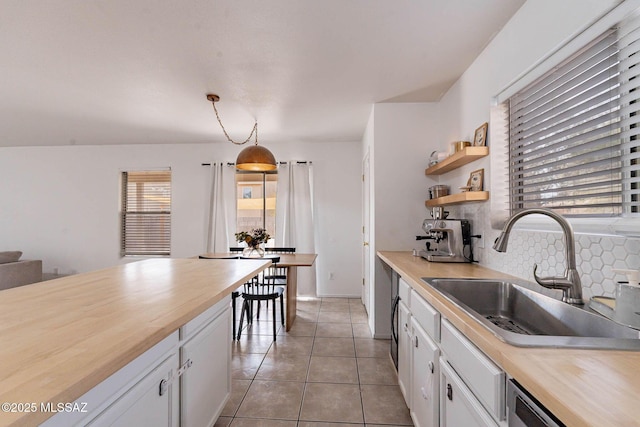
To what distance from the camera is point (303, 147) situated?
4.99 m

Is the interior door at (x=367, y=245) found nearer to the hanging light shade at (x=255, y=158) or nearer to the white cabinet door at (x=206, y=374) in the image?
the hanging light shade at (x=255, y=158)

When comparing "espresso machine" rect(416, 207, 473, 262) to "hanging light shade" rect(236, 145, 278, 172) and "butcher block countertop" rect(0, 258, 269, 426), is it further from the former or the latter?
"hanging light shade" rect(236, 145, 278, 172)

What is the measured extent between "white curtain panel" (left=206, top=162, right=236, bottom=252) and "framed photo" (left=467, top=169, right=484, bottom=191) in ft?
12.3

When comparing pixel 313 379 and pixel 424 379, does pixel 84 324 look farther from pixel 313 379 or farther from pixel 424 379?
pixel 313 379

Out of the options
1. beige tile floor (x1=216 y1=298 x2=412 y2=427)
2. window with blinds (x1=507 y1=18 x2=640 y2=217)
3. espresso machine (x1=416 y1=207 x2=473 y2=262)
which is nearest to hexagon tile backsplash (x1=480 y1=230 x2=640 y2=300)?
window with blinds (x1=507 y1=18 x2=640 y2=217)

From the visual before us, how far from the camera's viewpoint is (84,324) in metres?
0.89

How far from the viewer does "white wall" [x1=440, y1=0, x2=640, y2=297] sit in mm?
1215

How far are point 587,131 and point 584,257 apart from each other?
542mm

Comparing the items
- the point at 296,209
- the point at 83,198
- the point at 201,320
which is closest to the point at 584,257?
the point at 201,320

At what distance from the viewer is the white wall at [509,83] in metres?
1.21

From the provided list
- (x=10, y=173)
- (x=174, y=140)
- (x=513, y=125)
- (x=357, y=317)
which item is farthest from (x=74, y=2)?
(x=10, y=173)

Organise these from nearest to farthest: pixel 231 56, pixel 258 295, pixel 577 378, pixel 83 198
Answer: pixel 577 378, pixel 231 56, pixel 258 295, pixel 83 198

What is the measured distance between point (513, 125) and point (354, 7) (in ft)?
4.04

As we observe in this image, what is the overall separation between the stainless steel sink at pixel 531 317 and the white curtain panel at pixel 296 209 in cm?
336
